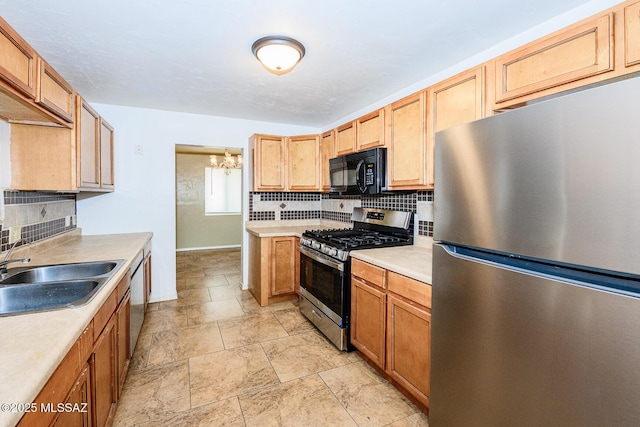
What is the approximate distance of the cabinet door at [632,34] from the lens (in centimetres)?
114

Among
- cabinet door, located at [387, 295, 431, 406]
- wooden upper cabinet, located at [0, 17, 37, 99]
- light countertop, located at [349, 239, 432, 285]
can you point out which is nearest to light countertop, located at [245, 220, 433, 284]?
light countertop, located at [349, 239, 432, 285]

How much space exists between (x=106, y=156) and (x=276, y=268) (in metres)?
2.09

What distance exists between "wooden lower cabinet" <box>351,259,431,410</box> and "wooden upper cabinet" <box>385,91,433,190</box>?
737mm

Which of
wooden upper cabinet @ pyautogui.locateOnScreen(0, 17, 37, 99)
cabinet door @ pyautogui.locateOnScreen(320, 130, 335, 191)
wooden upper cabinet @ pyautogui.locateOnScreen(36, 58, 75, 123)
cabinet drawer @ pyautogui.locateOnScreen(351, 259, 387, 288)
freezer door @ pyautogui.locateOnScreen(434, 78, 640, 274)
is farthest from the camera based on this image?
cabinet door @ pyautogui.locateOnScreen(320, 130, 335, 191)

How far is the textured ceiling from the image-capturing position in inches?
62.6

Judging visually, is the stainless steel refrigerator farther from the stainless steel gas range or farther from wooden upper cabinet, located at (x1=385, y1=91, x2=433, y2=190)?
the stainless steel gas range

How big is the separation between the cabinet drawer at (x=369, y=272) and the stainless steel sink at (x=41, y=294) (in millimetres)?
1603

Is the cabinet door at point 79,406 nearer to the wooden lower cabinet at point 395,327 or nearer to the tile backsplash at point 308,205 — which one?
the wooden lower cabinet at point 395,327

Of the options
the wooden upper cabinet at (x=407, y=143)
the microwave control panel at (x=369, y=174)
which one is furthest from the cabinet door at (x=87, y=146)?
the wooden upper cabinet at (x=407, y=143)

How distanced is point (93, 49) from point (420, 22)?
2191mm

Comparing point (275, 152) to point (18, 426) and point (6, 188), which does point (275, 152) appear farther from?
point (18, 426)

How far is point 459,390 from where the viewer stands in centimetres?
131

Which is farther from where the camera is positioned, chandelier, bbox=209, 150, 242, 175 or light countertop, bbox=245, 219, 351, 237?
chandelier, bbox=209, 150, 242, 175

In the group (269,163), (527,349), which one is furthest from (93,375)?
(269,163)
